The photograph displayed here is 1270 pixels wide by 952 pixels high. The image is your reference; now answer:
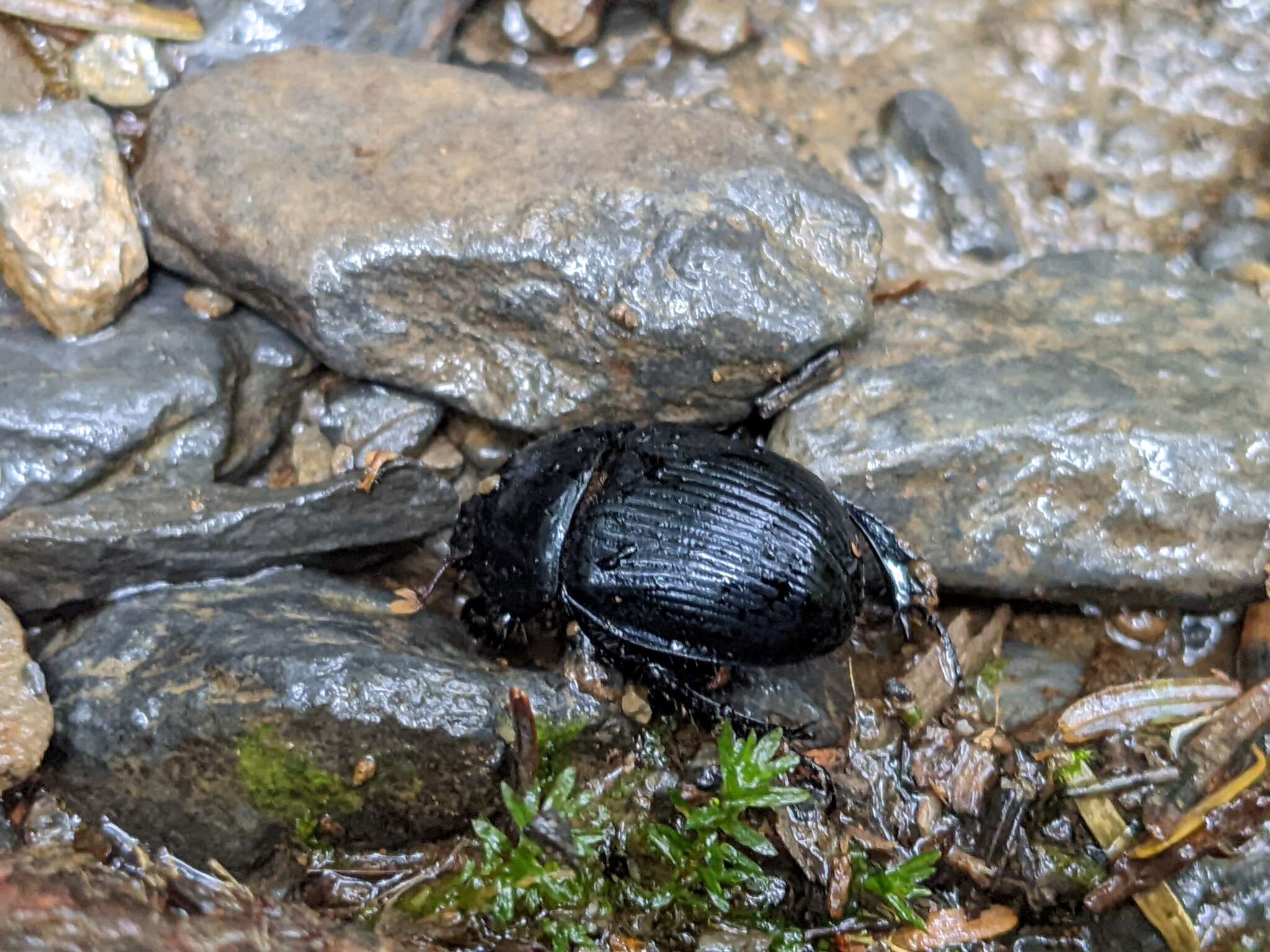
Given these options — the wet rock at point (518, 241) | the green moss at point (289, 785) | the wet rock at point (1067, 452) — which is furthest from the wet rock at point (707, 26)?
the green moss at point (289, 785)

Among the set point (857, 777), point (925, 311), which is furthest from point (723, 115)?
point (857, 777)

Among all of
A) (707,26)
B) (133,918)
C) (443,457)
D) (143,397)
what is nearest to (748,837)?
(133,918)

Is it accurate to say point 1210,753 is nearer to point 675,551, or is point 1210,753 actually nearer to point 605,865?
point 675,551

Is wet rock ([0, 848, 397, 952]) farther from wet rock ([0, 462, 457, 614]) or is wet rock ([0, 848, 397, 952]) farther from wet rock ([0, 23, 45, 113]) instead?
wet rock ([0, 23, 45, 113])

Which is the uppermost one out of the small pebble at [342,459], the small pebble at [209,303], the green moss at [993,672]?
the small pebble at [209,303]

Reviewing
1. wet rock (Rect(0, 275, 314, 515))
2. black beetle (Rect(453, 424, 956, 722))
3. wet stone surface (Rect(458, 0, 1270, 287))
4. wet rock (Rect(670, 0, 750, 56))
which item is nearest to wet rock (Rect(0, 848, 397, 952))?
black beetle (Rect(453, 424, 956, 722))

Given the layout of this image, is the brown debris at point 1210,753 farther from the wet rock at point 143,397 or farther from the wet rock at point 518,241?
the wet rock at point 143,397
